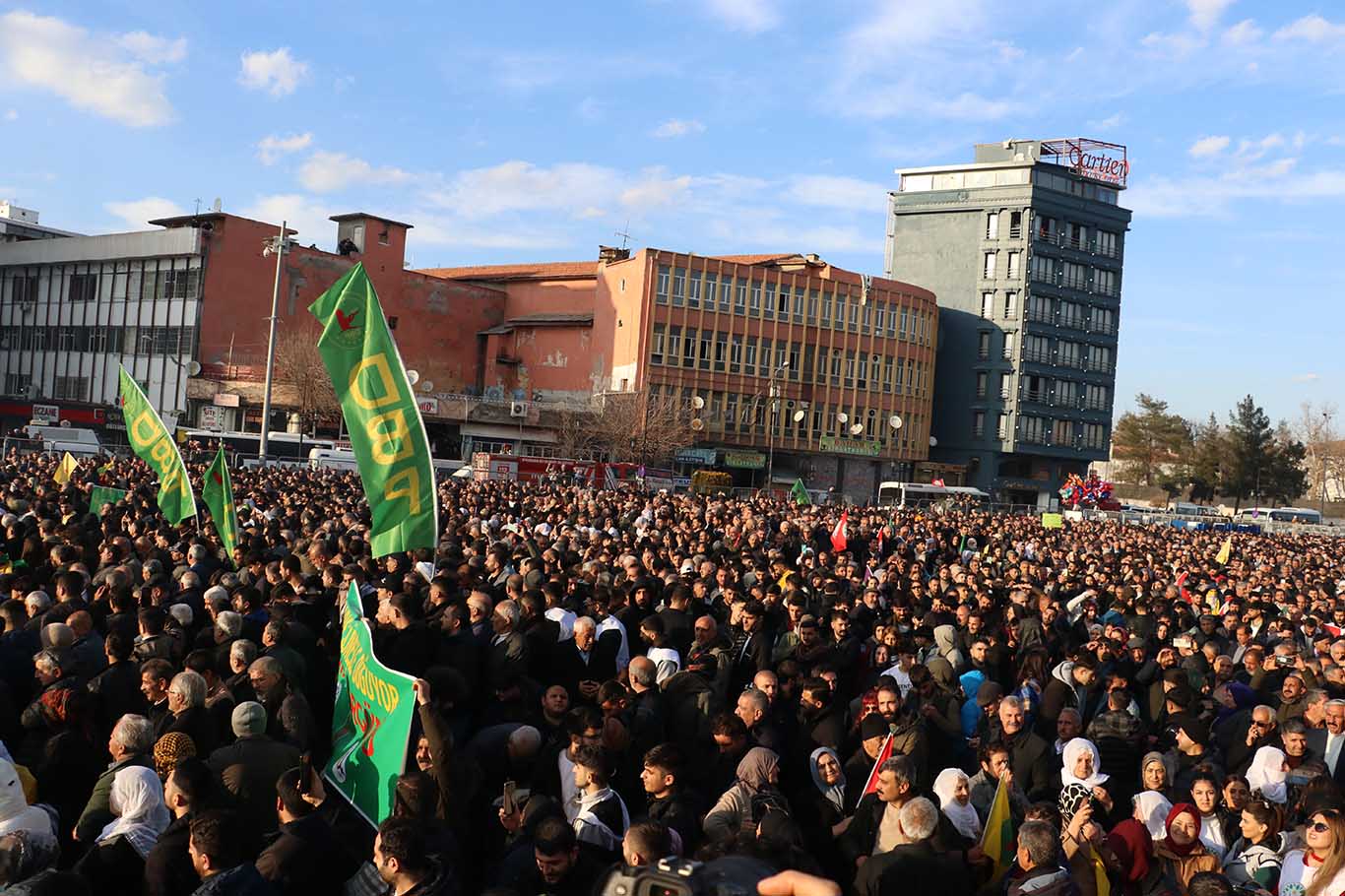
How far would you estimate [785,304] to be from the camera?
70375mm

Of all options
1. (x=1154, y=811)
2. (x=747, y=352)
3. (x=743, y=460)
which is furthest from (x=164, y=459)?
(x=747, y=352)

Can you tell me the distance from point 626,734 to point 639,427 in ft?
184

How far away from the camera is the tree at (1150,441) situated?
9656 centimetres

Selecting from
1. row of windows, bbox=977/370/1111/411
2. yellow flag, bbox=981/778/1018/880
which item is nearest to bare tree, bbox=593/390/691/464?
row of windows, bbox=977/370/1111/411

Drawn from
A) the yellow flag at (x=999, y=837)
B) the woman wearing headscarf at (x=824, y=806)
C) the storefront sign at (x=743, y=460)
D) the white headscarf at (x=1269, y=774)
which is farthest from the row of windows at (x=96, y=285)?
the yellow flag at (x=999, y=837)

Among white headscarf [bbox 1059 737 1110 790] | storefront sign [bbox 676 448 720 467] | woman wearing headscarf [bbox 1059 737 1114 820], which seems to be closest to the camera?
woman wearing headscarf [bbox 1059 737 1114 820]

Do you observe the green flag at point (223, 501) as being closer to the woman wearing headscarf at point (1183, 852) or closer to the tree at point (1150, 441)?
the woman wearing headscarf at point (1183, 852)

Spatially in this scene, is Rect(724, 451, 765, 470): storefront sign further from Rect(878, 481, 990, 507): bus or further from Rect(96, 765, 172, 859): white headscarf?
Rect(96, 765, 172, 859): white headscarf

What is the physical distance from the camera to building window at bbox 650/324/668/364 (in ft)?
217

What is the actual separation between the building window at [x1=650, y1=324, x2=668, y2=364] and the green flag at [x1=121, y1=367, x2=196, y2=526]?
50.6 m

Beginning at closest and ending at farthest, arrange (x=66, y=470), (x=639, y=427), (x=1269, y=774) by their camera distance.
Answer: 1. (x=1269, y=774)
2. (x=66, y=470)
3. (x=639, y=427)

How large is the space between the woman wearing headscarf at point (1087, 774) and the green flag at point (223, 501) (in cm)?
880

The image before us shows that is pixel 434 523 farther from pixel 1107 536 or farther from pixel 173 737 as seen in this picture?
pixel 1107 536

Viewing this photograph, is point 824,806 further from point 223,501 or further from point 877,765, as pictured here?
point 223,501
